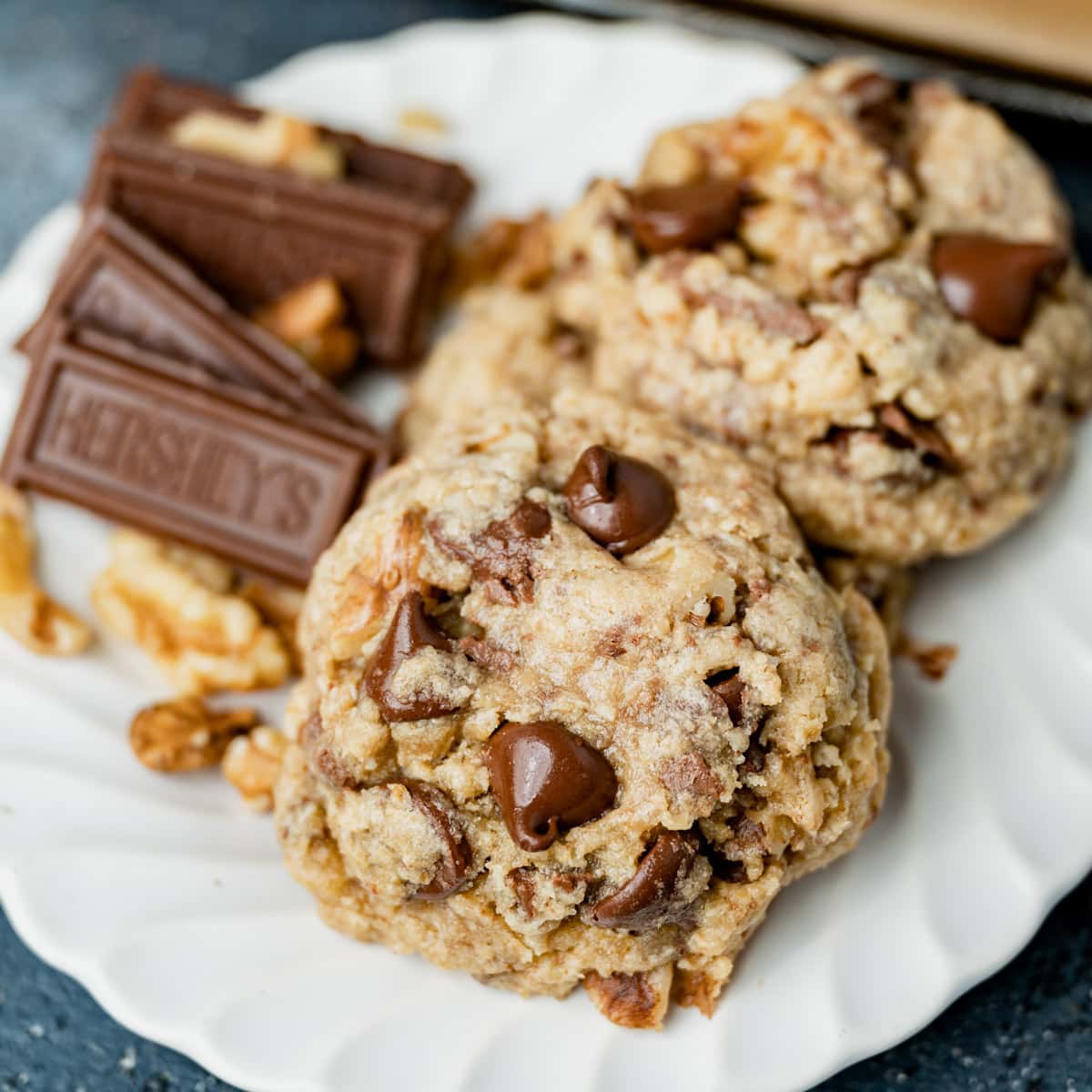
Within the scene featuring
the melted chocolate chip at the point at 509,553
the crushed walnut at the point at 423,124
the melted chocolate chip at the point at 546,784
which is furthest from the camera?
the crushed walnut at the point at 423,124

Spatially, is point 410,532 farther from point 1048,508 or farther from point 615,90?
point 615,90

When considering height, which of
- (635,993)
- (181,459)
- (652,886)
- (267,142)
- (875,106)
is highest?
(875,106)

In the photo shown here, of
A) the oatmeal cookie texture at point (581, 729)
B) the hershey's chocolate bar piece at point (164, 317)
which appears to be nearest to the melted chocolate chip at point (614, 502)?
the oatmeal cookie texture at point (581, 729)

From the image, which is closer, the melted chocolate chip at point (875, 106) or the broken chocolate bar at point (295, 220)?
the melted chocolate chip at point (875, 106)

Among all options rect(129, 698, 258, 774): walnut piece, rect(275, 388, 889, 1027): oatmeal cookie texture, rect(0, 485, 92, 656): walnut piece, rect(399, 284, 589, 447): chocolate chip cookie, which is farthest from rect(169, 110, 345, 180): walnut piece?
rect(129, 698, 258, 774): walnut piece

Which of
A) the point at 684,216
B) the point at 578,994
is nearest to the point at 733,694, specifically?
the point at 578,994

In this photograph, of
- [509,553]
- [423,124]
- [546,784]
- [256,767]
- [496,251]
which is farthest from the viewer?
[423,124]

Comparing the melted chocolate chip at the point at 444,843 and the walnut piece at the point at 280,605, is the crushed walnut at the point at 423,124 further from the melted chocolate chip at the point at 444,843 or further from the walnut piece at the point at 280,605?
the melted chocolate chip at the point at 444,843

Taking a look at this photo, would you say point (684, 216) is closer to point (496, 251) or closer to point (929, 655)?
point (496, 251)

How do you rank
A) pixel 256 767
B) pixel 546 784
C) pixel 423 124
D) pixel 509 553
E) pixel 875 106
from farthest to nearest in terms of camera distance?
pixel 423 124
pixel 875 106
pixel 256 767
pixel 509 553
pixel 546 784
